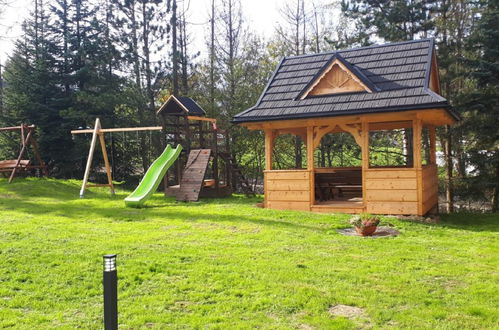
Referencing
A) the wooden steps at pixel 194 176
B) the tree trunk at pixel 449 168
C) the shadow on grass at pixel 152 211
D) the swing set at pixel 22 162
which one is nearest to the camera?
the shadow on grass at pixel 152 211

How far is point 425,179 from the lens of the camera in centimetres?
1129

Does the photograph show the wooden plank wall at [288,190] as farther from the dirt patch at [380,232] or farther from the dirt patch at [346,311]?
the dirt patch at [346,311]

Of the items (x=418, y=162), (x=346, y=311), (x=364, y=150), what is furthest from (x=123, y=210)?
(x=346, y=311)

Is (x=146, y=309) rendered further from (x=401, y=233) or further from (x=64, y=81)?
(x=64, y=81)

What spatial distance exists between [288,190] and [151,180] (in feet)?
17.1

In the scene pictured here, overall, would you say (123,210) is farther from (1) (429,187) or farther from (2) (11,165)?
(2) (11,165)

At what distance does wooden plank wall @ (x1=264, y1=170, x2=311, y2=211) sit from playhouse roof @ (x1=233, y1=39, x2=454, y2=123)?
161 centimetres

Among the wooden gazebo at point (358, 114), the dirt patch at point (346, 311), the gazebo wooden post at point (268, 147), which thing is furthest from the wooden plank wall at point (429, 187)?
the dirt patch at point (346, 311)

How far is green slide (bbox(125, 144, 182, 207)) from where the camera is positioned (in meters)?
13.1

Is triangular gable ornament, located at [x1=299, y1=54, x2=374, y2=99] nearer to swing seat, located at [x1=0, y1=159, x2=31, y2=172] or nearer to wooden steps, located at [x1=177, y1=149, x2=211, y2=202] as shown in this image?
wooden steps, located at [x1=177, y1=149, x2=211, y2=202]

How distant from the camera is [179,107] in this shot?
54.6ft

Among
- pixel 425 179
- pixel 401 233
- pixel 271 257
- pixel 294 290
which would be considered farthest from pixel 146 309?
pixel 425 179

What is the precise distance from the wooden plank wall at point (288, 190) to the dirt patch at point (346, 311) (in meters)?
7.24

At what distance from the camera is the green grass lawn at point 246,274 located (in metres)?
4.25
